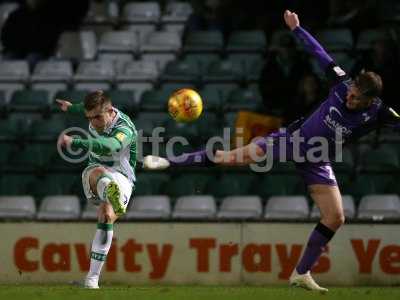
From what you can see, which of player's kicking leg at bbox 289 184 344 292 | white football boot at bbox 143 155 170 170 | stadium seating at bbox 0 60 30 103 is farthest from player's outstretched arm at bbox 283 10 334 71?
stadium seating at bbox 0 60 30 103

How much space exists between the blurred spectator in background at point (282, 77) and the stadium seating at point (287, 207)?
58.3 inches

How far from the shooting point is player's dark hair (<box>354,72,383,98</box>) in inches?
453

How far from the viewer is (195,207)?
1541 centimetres

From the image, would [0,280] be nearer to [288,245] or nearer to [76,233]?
[76,233]

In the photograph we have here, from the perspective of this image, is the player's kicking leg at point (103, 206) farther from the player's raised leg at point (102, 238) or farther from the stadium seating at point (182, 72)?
the stadium seating at point (182, 72)

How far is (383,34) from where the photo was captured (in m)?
17.0

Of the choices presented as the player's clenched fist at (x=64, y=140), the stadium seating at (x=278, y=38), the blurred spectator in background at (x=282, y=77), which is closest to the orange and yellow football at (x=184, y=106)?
the player's clenched fist at (x=64, y=140)

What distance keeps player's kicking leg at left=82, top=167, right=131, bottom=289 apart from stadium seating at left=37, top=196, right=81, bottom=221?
11.2 ft

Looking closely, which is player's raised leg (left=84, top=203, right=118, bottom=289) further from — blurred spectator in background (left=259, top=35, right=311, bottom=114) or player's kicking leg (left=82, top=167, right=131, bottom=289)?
blurred spectator in background (left=259, top=35, right=311, bottom=114)

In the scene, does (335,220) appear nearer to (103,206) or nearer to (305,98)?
(103,206)

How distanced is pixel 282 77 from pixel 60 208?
137 inches

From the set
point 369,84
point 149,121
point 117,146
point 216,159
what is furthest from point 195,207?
point 369,84

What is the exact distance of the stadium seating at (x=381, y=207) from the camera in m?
15.0

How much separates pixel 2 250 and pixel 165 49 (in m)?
5.36
